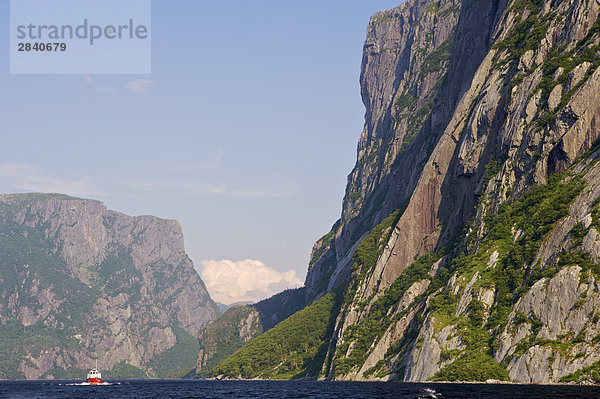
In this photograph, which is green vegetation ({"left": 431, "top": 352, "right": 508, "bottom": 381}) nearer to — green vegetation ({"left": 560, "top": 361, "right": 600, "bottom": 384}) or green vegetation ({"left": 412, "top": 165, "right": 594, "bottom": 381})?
green vegetation ({"left": 412, "top": 165, "right": 594, "bottom": 381})

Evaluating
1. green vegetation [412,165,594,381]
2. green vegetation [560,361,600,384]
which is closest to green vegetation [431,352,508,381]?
green vegetation [412,165,594,381]

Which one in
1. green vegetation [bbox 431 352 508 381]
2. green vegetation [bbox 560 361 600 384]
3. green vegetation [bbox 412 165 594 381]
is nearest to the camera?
green vegetation [bbox 560 361 600 384]

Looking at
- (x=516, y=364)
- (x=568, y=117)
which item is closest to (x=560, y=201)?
(x=568, y=117)

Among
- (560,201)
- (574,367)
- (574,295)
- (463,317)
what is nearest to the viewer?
(574,367)

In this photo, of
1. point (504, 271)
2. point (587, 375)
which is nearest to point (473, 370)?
point (504, 271)

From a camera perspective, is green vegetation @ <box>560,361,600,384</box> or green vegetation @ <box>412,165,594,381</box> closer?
green vegetation @ <box>560,361,600,384</box>

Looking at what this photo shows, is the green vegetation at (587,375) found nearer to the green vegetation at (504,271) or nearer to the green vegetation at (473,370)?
the green vegetation at (504,271)

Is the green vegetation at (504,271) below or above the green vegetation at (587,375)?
above

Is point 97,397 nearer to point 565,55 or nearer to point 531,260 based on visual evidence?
point 531,260

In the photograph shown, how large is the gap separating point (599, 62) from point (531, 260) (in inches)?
2055

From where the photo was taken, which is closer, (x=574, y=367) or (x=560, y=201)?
(x=574, y=367)

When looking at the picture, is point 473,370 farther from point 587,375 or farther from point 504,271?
point 587,375

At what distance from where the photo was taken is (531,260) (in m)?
158

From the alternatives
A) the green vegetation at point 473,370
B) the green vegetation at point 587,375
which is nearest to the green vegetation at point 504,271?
the green vegetation at point 473,370
